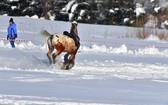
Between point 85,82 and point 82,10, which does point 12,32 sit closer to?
point 85,82

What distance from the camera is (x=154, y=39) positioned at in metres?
38.7

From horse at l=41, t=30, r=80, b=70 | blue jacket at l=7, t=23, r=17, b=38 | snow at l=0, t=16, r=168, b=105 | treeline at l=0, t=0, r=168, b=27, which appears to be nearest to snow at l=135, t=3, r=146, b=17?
treeline at l=0, t=0, r=168, b=27

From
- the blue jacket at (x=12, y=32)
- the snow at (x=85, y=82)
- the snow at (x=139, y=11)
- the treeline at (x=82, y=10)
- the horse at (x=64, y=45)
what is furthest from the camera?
the snow at (x=139, y=11)

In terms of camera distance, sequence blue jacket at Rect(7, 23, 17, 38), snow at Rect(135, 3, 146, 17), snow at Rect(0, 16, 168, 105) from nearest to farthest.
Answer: snow at Rect(0, 16, 168, 105) < blue jacket at Rect(7, 23, 17, 38) < snow at Rect(135, 3, 146, 17)

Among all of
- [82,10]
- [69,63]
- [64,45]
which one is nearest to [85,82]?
[69,63]

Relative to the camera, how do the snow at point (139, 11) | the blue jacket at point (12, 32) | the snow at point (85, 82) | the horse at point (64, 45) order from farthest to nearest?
1. the snow at point (139, 11)
2. the blue jacket at point (12, 32)
3. the horse at point (64, 45)
4. the snow at point (85, 82)

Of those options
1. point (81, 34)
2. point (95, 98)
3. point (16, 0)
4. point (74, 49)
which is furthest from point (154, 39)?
point (95, 98)

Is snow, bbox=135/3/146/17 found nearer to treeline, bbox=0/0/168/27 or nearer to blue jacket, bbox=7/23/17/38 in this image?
treeline, bbox=0/0/168/27

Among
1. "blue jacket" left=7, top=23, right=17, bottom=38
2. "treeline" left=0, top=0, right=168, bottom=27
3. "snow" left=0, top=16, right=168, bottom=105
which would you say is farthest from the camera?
"treeline" left=0, top=0, right=168, bottom=27

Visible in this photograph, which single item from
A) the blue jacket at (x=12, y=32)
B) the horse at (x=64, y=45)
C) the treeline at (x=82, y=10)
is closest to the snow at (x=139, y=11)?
the treeline at (x=82, y=10)

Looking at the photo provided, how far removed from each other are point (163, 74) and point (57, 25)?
29653 millimetres

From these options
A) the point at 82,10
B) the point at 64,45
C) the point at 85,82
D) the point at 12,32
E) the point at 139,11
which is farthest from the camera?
the point at 139,11

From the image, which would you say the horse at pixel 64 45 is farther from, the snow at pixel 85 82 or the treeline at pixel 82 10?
the treeline at pixel 82 10

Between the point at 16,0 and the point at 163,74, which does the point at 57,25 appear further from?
the point at 163,74
